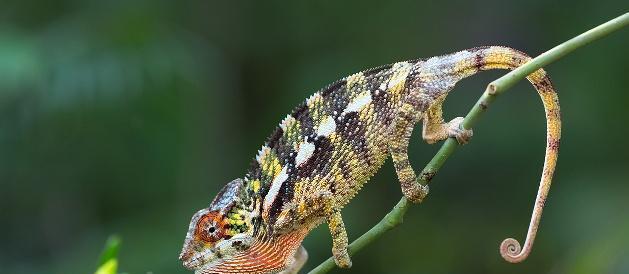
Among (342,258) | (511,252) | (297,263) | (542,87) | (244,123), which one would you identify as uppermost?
(244,123)

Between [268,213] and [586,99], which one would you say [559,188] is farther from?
[268,213]

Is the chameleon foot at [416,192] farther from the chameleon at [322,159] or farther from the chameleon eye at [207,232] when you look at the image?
the chameleon eye at [207,232]

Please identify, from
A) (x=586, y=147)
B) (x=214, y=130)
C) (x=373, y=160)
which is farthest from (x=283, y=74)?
(x=373, y=160)

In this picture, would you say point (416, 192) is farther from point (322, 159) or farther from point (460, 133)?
point (322, 159)

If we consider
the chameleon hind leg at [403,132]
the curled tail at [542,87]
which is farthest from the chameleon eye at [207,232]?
the curled tail at [542,87]

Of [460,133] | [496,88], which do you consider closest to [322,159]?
[460,133]

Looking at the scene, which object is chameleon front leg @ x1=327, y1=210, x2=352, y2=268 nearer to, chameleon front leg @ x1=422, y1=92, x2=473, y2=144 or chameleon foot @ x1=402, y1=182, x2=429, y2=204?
chameleon foot @ x1=402, y1=182, x2=429, y2=204
